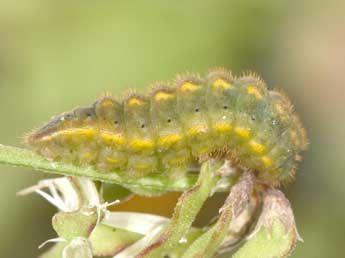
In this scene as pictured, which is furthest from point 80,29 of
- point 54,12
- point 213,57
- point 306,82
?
point 306,82

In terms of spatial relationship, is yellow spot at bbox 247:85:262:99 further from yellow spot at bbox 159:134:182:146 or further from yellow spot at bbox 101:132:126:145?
yellow spot at bbox 101:132:126:145

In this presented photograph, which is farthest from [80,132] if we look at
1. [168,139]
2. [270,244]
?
[270,244]

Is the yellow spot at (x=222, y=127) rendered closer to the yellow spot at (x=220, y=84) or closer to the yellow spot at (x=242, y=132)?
the yellow spot at (x=242, y=132)

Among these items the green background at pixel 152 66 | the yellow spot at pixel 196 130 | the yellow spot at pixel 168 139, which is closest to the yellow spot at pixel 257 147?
the yellow spot at pixel 196 130

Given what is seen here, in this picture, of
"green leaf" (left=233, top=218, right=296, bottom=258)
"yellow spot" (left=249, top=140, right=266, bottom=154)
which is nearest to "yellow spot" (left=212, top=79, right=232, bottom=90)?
"yellow spot" (left=249, top=140, right=266, bottom=154)

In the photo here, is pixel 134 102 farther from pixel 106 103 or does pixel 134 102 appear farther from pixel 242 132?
pixel 242 132

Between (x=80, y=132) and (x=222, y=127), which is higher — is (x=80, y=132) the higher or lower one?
the higher one

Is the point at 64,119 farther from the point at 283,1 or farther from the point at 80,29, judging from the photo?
the point at 283,1
